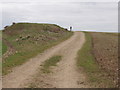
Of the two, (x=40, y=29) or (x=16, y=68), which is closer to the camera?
(x=16, y=68)

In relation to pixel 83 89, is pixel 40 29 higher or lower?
higher

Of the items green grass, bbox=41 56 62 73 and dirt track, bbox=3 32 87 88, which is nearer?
dirt track, bbox=3 32 87 88

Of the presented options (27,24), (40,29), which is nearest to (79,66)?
(40,29)

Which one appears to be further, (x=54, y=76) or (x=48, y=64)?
(x=48, y=64)

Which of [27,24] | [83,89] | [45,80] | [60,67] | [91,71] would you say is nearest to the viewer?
[83,89]

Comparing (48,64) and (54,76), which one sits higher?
(48,64)

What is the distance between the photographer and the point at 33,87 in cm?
1527

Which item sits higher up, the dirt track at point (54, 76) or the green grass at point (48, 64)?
the green grass at point (48, 64)

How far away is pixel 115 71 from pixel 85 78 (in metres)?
3.92

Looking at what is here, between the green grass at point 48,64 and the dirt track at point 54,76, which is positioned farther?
the green grass at point 48,64

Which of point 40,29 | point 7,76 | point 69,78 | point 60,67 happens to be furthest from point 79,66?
point 40,29

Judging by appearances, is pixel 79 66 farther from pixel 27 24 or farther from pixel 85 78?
pixel 27 24

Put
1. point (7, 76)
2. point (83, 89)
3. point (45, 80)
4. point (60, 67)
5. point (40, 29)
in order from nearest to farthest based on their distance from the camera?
point (83, 89) < point (45, 80) < point (7, 76) < point (60, 67) < point (40, 29)

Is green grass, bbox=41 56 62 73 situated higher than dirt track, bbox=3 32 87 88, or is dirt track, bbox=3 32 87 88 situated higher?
green grass, bbox=41 56 62 73
